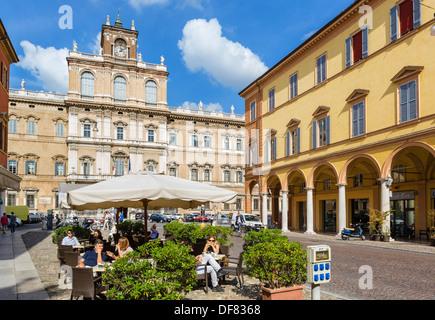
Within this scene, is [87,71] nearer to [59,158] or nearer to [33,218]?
[59,158]

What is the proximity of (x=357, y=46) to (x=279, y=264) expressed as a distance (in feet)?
63.5

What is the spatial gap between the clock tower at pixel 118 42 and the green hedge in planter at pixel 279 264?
52.1 meters

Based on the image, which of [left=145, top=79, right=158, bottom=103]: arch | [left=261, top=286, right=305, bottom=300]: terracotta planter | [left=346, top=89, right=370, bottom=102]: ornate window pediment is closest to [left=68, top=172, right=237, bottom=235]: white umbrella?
[left=261, top=286, right=305, bottom=300]: terracotta planter

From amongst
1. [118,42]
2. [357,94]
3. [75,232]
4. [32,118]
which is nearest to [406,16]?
[357,94]

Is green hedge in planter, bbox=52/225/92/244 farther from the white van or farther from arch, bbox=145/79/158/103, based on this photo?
arch, bbox=145/79/158/103

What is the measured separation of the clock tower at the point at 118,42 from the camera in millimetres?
53469

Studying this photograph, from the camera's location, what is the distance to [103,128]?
52000 mm

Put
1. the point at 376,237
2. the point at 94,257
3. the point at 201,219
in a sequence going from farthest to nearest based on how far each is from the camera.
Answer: the point at 201,219 < the point at 376,237 < the point at 94,257

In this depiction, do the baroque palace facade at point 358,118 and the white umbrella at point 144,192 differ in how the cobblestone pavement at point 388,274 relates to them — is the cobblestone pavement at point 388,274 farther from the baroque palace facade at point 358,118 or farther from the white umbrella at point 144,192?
the baroque palace facade at point 358,118

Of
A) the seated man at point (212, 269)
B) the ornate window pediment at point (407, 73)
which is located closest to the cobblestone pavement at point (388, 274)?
the seated man at point (212, 269)

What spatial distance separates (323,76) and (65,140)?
39.6 m

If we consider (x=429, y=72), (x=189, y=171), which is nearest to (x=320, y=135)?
(x=429, y=72)

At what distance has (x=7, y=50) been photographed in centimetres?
2359
